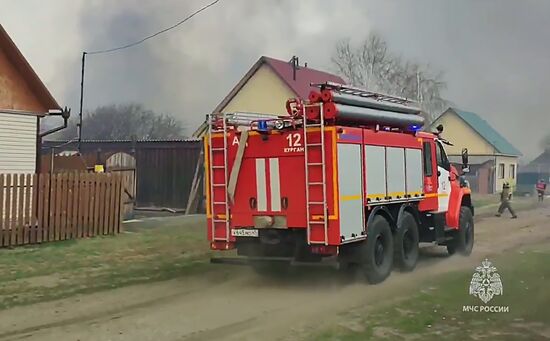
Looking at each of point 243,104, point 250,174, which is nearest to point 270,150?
point 250,174

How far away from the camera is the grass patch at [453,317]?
21.7 feet

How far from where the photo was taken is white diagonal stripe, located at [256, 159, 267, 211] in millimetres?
9281

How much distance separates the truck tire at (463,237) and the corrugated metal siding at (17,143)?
420 inches

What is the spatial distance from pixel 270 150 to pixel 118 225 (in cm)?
774

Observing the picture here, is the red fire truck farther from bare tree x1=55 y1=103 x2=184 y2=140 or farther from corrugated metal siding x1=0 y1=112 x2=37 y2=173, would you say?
bare tree x1=55 y1=103 x2=184 y2=140

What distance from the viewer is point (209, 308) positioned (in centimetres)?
805

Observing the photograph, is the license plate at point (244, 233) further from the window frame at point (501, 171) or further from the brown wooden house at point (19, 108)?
the window frame at point (501, 171)

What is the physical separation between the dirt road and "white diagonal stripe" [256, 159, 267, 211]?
1199mm

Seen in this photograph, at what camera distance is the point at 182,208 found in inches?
950

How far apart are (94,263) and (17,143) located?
22.0 feet

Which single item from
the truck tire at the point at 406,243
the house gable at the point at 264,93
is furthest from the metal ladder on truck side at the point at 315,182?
the house gable at the point at 264,93

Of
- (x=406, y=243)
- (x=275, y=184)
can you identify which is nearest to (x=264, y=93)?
(x=406, y=243)

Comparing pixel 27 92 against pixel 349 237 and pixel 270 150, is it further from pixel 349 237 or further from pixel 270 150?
pixel 349 237

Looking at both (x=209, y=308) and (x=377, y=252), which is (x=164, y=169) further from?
(x=209, y=308)
